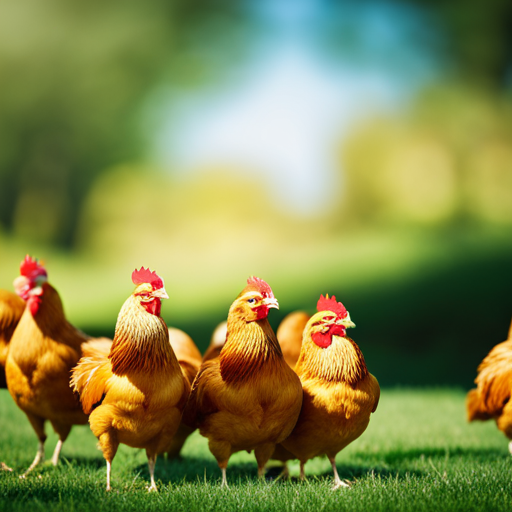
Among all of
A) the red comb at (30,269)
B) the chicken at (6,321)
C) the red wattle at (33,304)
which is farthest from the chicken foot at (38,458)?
the red comb at (30,269)

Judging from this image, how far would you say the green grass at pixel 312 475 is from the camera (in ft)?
13.1

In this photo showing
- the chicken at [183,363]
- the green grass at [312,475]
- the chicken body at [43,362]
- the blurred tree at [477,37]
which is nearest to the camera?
the green grass at [312,475]

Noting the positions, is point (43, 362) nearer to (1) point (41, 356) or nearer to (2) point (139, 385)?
(1) point (41, 356)

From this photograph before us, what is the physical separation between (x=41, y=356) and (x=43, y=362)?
55 mm

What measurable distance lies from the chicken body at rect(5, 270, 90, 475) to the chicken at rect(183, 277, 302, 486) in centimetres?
126

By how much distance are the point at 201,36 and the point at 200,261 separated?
5895 mm

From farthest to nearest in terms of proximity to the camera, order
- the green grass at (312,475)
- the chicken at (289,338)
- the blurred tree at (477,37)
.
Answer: the blurred tree at (477,37) < the chicken at (289,338) < the green grass at (312,475)

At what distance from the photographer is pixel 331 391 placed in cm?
461

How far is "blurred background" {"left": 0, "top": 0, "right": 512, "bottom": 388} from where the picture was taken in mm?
14961

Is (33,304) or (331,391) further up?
(33,304)

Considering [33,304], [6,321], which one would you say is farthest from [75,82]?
[33,304]

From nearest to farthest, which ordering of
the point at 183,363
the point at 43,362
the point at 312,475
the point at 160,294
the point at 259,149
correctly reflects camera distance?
the point at 160,294, the point at 43,362, the point at 312,475, the point at 183,363, the point at 259,149

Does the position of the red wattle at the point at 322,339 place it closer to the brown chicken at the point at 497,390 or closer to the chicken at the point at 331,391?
the chicken at the point at 331,391

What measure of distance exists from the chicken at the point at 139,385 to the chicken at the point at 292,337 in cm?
155
